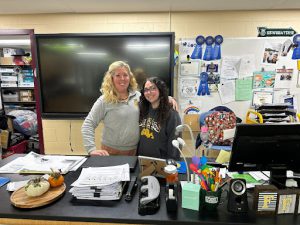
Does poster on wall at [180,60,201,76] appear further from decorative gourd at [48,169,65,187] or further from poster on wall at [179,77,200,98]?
decorative gourd at [48,169,65,187]

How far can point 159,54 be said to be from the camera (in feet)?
9.46

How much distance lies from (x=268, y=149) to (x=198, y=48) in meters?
2.16

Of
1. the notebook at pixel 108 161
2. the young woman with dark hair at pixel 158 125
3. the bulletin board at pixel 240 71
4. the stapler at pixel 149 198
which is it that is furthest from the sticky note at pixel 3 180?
the bulletin board at pixel 240 71

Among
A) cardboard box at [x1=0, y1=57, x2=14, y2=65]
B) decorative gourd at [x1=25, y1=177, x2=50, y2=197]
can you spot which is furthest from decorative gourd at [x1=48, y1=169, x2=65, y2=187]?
cardboard box at [x1=0, y1=57, x2=14, y2=65]

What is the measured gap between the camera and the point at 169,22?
3.07 meters

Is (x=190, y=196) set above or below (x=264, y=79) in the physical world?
below

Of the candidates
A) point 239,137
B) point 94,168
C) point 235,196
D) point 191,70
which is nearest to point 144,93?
point 94,168

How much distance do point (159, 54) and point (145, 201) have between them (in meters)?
2.19

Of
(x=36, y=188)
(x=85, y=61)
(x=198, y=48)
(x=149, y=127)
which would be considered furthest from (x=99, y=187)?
(x=198, y=48)

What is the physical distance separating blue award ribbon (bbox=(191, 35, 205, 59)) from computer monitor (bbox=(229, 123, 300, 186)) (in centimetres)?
210

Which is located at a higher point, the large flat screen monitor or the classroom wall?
the classroom wall

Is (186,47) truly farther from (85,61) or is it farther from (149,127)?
(149,127)

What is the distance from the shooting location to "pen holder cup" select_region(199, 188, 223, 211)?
3.34 ft

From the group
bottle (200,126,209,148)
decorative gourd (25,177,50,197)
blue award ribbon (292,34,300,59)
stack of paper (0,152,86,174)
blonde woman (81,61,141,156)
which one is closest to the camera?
decorative gourd (25,177,50,197)
